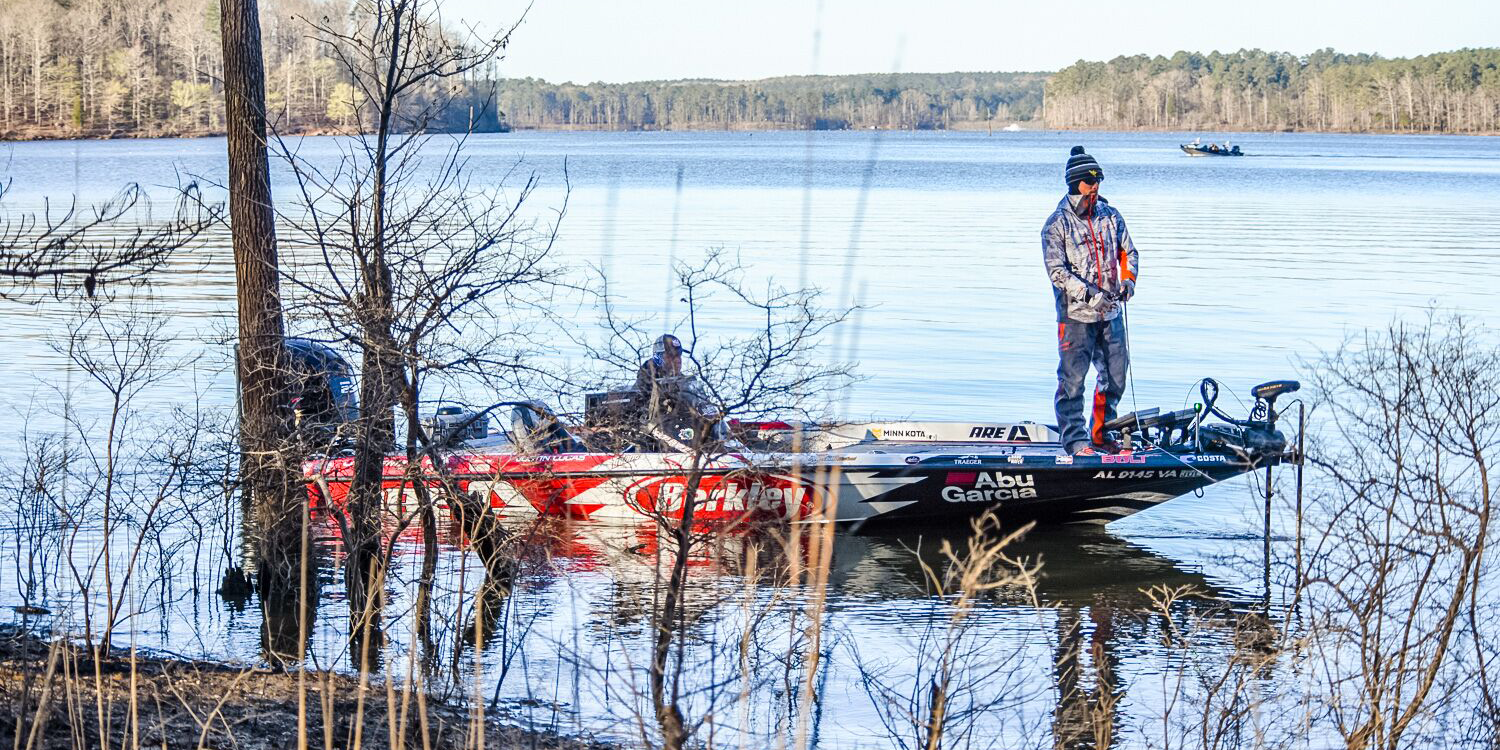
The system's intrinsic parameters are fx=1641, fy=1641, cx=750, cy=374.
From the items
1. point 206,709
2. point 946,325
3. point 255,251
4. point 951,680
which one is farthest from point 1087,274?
point 946,325

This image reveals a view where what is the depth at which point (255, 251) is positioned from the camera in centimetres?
898

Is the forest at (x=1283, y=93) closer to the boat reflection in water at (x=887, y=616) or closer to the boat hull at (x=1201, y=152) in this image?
the boat hull at (x=1201, y=152)

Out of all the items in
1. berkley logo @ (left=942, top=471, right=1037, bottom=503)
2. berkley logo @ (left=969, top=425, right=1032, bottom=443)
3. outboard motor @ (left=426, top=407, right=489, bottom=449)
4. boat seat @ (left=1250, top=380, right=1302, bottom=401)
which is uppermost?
outboard motor @ (left=426, top=407, right=489, bottom=449)

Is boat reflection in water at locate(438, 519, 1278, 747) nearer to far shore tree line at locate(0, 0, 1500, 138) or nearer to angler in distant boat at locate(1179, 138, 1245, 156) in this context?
far shore tree line at locate(0, 0, 1500, 138)

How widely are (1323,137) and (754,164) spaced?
90.4 m

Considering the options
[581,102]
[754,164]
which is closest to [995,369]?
[754,164]

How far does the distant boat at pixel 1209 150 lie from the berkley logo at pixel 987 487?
3893 inches

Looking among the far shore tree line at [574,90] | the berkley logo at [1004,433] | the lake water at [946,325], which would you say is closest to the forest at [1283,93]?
the far shore tree line at [574,90]

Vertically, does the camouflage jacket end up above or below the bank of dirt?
above

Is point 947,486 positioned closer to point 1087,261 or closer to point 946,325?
point 1087,261

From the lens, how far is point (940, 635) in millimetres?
8766

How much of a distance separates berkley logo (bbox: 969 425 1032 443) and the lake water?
895 mm

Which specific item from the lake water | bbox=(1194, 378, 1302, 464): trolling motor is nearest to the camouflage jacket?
bbox=(1194, 378, 1302, 464): trolling motor

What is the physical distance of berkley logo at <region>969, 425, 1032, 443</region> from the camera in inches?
463
